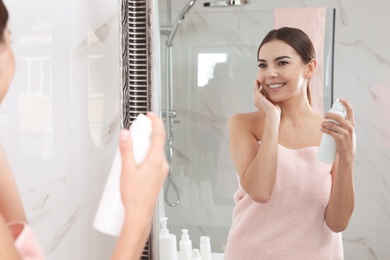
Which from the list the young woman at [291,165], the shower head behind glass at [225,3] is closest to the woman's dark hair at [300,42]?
the young woman at [291,165]

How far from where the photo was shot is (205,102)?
1126 millimetres

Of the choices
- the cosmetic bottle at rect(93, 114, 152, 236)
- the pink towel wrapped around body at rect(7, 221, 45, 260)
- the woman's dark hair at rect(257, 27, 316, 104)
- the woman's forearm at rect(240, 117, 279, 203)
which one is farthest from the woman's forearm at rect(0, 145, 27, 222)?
the woman's dark hair at rect(257, 27, 316, 104)

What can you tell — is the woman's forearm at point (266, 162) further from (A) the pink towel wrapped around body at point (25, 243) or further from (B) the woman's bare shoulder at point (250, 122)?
(A) the pink towel wrapped around body at point (25, 243)

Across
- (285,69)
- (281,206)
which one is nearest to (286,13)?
(285,69)

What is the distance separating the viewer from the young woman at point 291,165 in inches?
39.9

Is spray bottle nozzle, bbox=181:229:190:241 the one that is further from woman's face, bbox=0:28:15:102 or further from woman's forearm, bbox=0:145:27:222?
woman's face, bbox=0:28:15:102

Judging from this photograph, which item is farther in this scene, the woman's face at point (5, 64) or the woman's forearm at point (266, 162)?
the woman's forearm at point (266, 162)

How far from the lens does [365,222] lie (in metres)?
1.05

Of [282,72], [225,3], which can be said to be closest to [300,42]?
[282,72]

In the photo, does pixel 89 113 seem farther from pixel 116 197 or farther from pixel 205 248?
pixel 116 197

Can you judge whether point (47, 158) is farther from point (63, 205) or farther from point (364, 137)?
point (364, 137)

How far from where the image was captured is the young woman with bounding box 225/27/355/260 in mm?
1014

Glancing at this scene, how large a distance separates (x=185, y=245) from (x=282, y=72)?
0.45 meters

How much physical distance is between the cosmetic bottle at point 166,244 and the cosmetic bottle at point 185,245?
0.7 inches
